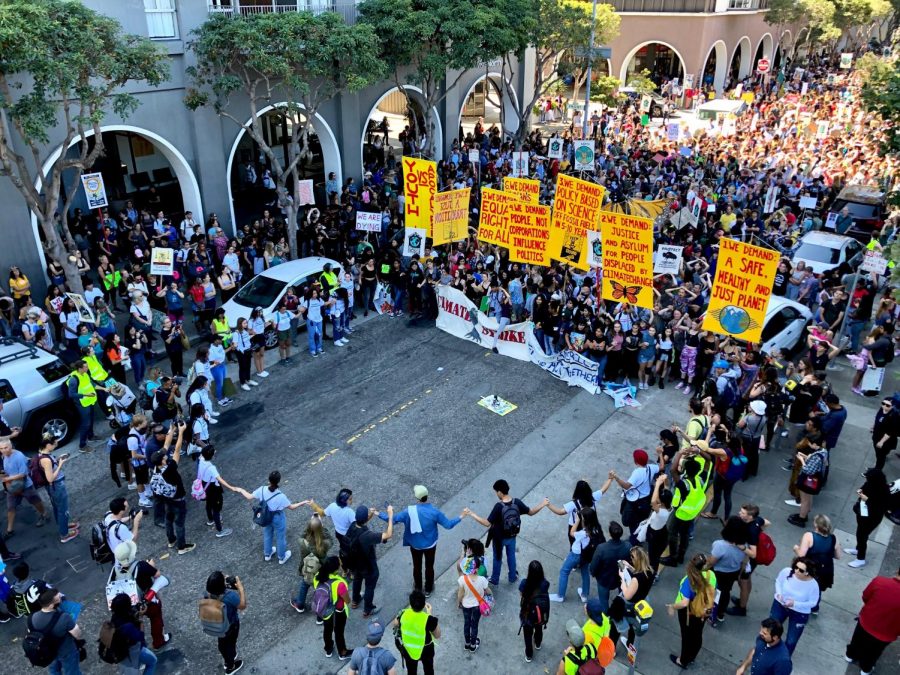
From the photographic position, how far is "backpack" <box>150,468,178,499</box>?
9.12 m

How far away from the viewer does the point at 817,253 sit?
1822 centimetres

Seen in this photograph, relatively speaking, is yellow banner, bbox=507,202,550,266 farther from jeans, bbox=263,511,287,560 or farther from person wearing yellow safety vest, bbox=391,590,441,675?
person wearing yellow safety vest, bbox=391,590,441,675

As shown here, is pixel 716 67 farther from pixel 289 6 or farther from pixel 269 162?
pixel 289 6

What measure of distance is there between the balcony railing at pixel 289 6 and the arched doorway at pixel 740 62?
125 feet

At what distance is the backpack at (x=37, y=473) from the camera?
9414 millimetres

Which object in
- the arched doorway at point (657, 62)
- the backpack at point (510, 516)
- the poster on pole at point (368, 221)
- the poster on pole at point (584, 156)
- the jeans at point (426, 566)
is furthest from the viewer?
the arched doorway at point (657, 62)

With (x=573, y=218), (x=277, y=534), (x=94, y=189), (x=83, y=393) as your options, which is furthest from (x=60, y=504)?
(x=573, y=218)

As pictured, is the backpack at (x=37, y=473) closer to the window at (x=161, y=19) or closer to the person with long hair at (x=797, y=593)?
the person with long hair at (x=797, y=593)

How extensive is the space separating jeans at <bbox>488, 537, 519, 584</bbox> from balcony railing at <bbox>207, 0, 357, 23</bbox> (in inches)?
645

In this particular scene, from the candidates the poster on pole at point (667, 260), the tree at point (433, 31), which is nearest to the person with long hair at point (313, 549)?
the poster on pole at point (667, 260)

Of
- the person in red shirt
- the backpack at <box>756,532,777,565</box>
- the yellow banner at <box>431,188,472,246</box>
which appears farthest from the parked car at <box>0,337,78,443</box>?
the person in red shirt

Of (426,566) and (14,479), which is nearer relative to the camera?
(426,566)

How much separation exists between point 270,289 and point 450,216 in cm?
424

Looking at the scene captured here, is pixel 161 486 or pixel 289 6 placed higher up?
pixel 289 6
